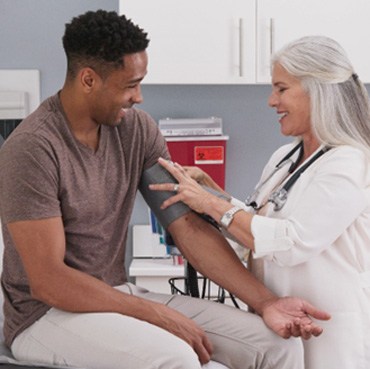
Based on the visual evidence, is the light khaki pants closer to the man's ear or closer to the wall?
the man's ear

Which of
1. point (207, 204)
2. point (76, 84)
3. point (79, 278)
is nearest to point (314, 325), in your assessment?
point (207, 204)

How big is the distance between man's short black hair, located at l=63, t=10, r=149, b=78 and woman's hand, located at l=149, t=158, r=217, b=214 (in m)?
0.34

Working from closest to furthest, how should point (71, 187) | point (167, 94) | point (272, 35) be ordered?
point (71, 187) → point (272, 35) → point (167, 94)

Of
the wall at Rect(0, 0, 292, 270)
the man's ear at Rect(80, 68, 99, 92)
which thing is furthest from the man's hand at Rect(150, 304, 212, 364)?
the wall at Rect(0, 0, 292, 270)

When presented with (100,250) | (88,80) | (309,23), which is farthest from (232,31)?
(100,250)

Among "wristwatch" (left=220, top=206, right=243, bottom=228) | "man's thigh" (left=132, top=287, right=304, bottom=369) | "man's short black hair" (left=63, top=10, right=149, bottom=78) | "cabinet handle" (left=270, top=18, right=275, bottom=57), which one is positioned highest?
"cabinet handle" (left=270, top=18, right=275, bottom=57)

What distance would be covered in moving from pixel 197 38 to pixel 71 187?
4.09 ft

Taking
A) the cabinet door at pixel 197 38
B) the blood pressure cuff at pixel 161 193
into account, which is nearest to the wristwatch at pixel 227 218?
the blood pressure cuff at pixel 161 193

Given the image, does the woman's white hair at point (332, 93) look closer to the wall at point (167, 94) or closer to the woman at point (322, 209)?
the woman at point (322, 209)

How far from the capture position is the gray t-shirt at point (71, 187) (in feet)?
6.23

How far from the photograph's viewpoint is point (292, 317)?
2.03 m

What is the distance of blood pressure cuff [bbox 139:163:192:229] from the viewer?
2221 millimetres

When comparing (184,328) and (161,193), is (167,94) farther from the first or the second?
(184,328)

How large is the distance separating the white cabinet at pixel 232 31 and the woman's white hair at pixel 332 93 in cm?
84
